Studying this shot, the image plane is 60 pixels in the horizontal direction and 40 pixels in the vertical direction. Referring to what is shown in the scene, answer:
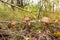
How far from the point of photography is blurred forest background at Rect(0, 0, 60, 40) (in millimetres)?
2886

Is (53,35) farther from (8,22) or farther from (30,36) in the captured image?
(8,22)

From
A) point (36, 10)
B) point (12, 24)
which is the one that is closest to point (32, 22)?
point (12, 24)

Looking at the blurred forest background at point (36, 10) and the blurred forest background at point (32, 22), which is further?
the blurred forest background at point (36, 10)

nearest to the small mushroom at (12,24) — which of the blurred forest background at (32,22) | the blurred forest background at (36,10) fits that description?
the blurred forest background at (32,22)

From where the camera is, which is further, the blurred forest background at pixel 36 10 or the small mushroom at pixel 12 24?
the blurred forest background at pixel 36 10

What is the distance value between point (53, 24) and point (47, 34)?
24 cm

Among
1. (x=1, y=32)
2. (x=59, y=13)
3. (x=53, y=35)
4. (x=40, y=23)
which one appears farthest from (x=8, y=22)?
(x=59, y=13)

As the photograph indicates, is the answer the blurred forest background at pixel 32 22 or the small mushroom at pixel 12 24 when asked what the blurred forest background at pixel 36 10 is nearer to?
the blurred forest background at pixel 32 22

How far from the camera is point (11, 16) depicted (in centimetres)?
327

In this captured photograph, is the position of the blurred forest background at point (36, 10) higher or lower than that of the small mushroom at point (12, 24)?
higher

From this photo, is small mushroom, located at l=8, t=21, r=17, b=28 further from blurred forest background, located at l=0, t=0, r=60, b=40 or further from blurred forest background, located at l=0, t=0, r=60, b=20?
blurred forest background, located at l=0, t=0, r=60, b=20

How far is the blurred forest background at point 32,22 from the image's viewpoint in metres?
2.89

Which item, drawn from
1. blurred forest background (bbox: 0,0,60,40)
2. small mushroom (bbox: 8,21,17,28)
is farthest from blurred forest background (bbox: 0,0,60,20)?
small mushroom (bbox: 8,21,17,28)

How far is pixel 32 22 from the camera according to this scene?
3.12m
